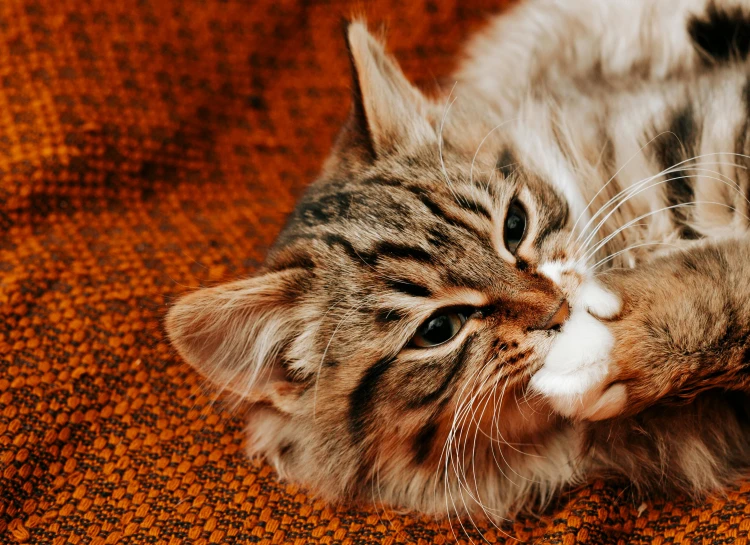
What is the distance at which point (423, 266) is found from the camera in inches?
46.9

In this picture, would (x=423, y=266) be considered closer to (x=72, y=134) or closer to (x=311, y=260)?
(x=311, y=260)

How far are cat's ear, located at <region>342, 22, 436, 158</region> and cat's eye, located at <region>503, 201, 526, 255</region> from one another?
0.25 m

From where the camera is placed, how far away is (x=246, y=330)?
49.3 inches

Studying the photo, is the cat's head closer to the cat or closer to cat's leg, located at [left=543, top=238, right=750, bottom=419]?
the cat

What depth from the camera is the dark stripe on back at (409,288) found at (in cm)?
119

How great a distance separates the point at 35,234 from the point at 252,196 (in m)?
0.58

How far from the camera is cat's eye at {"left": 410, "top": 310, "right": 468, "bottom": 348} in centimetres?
119

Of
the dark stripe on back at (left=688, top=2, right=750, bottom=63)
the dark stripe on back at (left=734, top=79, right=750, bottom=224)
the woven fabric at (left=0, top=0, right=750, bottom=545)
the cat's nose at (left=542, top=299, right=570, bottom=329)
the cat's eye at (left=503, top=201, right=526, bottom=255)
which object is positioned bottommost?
the woven fabric at (left=0, top=0, right=750, bottom=545)

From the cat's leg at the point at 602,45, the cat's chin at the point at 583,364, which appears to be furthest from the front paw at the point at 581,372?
the cat's leg at the point at 602,45

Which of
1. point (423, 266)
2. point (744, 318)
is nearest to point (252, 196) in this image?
point (423, 266)

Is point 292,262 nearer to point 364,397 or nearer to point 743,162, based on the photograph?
point 364,397

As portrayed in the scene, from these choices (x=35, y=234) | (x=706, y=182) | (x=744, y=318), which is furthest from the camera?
(x=35, y=234)

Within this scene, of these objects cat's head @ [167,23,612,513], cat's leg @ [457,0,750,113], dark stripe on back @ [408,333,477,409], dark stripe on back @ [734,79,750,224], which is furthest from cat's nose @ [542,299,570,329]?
cat's leg @ [457,0,750,113]

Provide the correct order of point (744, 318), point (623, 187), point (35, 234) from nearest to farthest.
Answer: point (744, 318) < point (623, 187) < point (35, 234)
